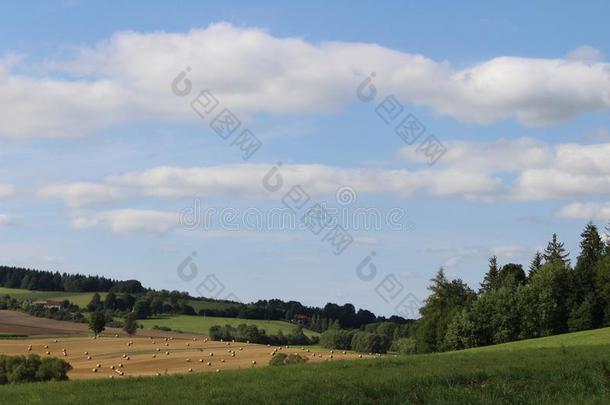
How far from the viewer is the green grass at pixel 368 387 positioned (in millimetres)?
20516

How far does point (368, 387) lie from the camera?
73.3 ft

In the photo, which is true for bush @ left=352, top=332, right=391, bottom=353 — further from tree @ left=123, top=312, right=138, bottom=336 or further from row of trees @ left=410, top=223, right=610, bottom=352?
tree @ left=123, top=312, right=138, bottom=336

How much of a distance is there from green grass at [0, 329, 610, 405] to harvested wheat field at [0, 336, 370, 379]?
42.5m

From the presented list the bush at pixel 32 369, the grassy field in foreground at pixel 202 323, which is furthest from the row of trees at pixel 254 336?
the bush at pixel 32 369

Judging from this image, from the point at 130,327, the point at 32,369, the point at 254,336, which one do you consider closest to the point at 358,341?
the point at 254,336

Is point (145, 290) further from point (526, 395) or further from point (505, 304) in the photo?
point (526, 395)

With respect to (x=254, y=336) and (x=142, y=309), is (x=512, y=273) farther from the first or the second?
(x=142, y=309)

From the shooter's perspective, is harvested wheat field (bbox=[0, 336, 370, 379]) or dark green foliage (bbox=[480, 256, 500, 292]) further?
dark green foliage (bbox=[480, 256, 500, 292])

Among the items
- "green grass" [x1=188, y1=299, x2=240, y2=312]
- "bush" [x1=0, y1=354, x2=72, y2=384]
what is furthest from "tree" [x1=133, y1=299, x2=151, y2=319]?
"bush" [x1=0, y1=354, x2=72, y2=384]

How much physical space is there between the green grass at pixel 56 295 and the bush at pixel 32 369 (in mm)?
113714

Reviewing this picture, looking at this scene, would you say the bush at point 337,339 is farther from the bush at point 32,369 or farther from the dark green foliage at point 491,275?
the bush at point 32,369

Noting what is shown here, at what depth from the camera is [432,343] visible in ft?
339

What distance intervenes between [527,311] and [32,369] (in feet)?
195

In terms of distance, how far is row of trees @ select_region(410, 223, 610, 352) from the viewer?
9238 centimetres
